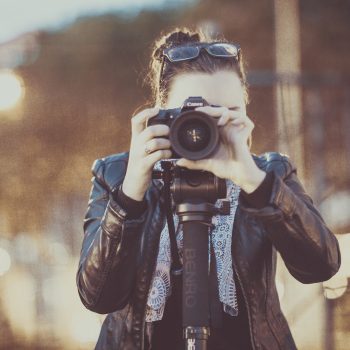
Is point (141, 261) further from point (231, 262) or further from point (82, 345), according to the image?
point (82, 345)

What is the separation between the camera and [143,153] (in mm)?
1158

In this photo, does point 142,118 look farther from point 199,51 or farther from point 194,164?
point 199,51

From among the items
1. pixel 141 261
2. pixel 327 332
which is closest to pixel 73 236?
pixel 327 332

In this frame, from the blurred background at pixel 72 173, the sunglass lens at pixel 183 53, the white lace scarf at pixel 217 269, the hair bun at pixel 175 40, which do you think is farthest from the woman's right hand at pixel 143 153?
the blurred background at pixel 72 173

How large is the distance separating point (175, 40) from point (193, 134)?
0.50 meters

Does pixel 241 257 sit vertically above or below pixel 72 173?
below

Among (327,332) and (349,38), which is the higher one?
(349,38)

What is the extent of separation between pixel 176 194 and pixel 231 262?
0.85 ft

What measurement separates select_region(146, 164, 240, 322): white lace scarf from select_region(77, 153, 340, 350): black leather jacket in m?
0.01

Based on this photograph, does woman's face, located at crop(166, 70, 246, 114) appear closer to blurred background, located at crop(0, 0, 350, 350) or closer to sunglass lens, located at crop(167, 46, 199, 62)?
sunglass lens, located at crop(167, 46, 199, 62)

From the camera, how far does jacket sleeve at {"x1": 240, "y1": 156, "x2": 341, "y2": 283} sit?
113cm

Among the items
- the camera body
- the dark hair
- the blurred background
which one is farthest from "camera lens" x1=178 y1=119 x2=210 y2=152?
the blurred background

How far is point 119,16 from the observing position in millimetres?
6559

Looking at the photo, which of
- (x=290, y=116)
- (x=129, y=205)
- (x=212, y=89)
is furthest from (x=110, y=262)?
(x=290, y=116)
